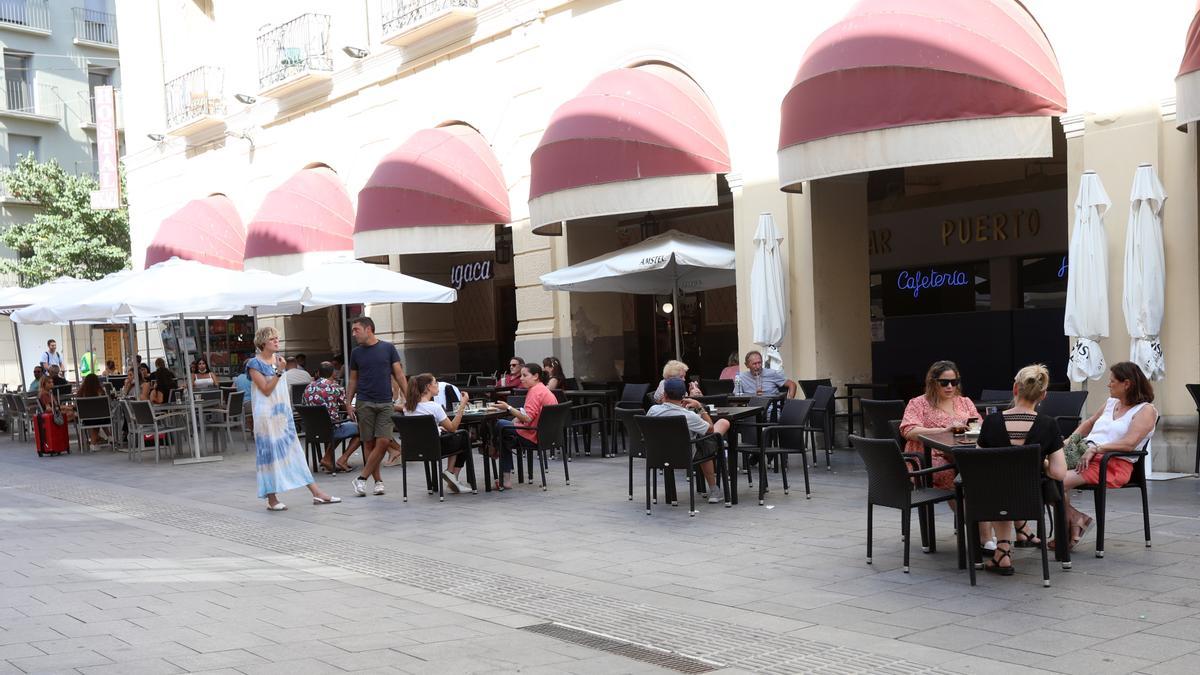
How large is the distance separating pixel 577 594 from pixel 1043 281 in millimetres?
12610

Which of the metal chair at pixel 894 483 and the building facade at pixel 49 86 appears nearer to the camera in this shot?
the metal chair at pixel 894 483

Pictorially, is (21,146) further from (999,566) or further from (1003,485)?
(1003,485)

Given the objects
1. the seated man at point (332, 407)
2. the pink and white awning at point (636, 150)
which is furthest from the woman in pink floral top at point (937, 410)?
the seated man at point (332, 407)

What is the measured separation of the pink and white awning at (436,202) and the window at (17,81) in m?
29.4

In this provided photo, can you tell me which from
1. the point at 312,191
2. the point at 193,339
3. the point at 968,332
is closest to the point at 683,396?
the point at 968,332

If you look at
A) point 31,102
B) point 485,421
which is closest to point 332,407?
point 485,421

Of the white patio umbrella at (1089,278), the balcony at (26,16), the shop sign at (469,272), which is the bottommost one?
the white patio umbrella at (1089,278)

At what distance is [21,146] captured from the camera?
4134 cm

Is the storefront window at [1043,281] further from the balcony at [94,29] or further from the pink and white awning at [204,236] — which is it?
the balcony at [94,29]

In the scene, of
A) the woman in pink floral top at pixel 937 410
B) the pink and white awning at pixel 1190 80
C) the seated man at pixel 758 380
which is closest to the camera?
the woman in pink floral top at pixel 937 410

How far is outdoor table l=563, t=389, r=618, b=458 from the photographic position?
14570mm

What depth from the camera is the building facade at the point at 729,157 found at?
11.0 meters

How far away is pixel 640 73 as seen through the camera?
599 inches

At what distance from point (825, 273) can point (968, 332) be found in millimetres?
4962
